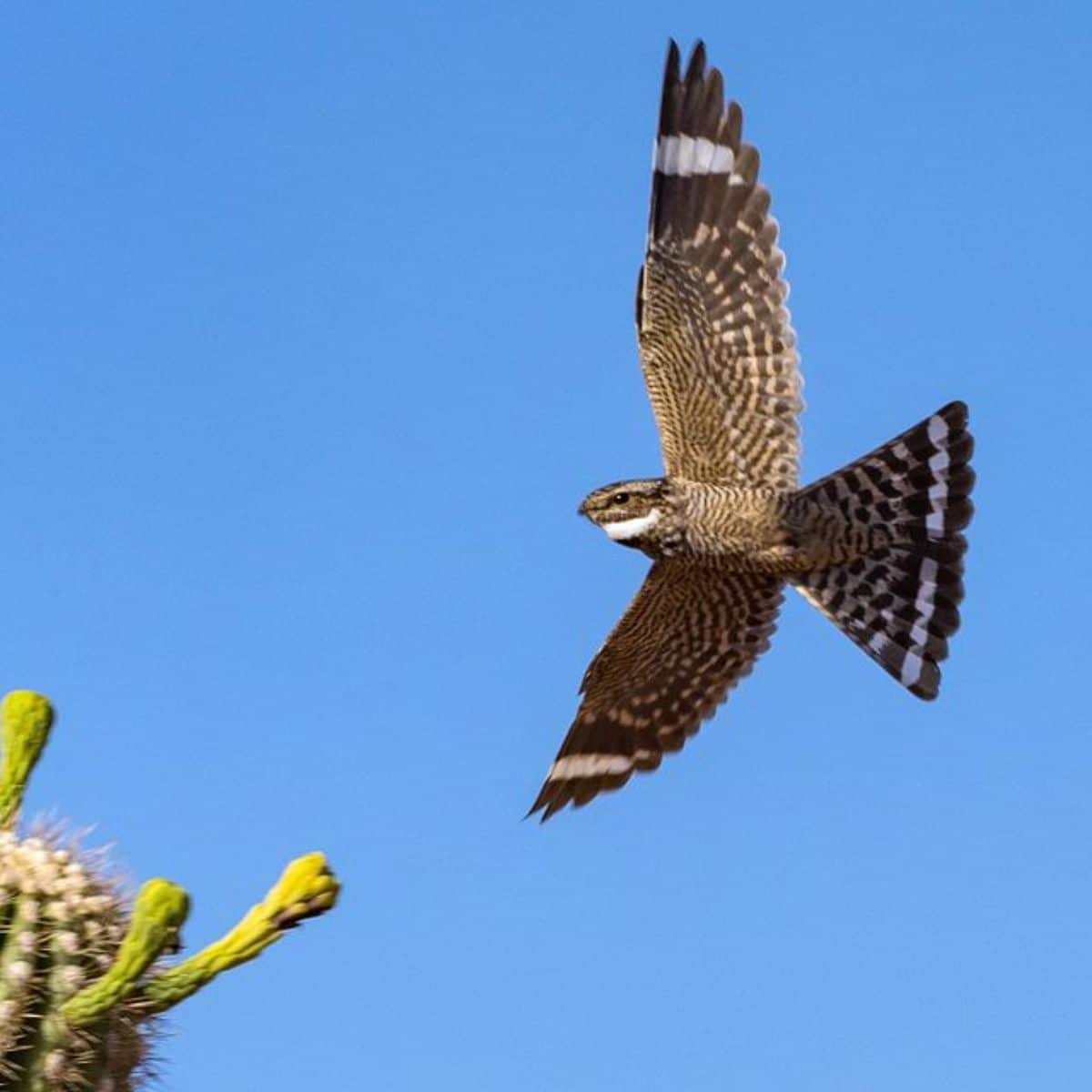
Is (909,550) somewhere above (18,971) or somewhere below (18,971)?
above

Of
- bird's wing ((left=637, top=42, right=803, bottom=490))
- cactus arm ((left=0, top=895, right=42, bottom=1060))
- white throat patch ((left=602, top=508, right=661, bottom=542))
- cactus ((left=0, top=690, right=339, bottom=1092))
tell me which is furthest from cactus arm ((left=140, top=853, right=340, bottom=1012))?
bird's wing ((left=637, top=42, right=803, bottom=490))

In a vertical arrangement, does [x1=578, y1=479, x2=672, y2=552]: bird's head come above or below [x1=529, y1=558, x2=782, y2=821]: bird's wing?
above

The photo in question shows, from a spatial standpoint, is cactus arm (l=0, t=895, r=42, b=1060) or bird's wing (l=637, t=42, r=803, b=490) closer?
cactus arm (l=0, t=895, r=42, b=1060)

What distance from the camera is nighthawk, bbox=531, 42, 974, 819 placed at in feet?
36.8

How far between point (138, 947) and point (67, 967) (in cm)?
40

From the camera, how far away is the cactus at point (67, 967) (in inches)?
183

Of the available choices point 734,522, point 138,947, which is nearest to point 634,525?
point 734,522

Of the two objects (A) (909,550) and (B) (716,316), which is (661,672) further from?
(B) (716,316)

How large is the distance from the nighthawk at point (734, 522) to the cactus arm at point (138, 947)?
666 centimetres

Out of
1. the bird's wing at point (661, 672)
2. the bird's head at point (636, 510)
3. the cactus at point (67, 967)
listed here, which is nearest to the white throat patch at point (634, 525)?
the bird's head at point (636, 510)

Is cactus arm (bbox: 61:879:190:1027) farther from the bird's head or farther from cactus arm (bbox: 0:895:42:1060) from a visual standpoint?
the bird's head

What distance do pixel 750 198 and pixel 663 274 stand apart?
0.69 m

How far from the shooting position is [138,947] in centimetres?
446

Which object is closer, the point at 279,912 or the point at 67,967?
the point at 279,912
